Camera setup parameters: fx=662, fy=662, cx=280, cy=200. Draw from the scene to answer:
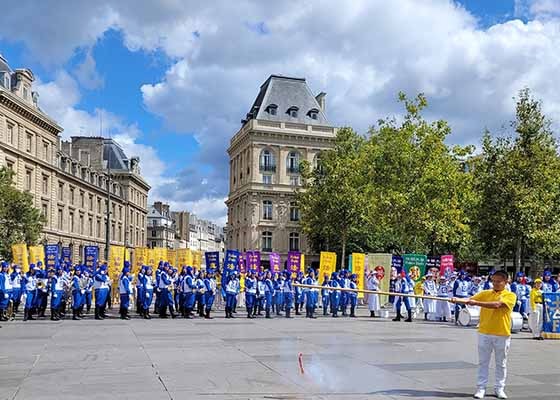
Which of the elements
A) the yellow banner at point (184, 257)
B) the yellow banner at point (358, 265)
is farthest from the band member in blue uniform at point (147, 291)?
the yellow banner at point (358, 265)

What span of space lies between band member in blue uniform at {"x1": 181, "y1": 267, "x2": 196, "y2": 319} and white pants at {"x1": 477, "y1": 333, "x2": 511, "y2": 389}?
17.1 metres

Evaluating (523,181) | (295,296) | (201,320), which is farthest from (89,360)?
(523,181)

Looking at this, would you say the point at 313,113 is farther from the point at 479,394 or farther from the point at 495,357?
the point at 479,394

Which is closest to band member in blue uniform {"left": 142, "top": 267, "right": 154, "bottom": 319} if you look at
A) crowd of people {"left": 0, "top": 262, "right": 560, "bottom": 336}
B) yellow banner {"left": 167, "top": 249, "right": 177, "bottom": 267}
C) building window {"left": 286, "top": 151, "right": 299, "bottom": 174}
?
crowd of people {"left": 0, "top": 262, "right": 560, "bottom": 336}

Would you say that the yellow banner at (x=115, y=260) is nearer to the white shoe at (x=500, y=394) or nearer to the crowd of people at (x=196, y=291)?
the crowd of people at (x=196, y=291)

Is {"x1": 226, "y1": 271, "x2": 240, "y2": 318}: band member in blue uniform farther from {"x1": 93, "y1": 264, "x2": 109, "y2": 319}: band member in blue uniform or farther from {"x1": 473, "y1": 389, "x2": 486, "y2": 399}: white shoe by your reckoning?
{"x1": 473, "y1": 389, "x2": 486, "y2": 399}: white shoe

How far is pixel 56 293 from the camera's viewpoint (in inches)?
965

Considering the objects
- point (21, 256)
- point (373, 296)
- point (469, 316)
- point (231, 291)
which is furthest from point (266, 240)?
point (469, 316)

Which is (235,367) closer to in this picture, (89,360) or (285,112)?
(89,360)

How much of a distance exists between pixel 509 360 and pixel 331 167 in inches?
1567

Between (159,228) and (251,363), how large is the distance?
440ft

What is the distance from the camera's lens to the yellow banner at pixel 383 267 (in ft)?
103

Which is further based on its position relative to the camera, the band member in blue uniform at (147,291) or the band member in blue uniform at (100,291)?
the band member in blue uniform at (147,291)

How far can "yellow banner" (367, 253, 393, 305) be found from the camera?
3130cm
